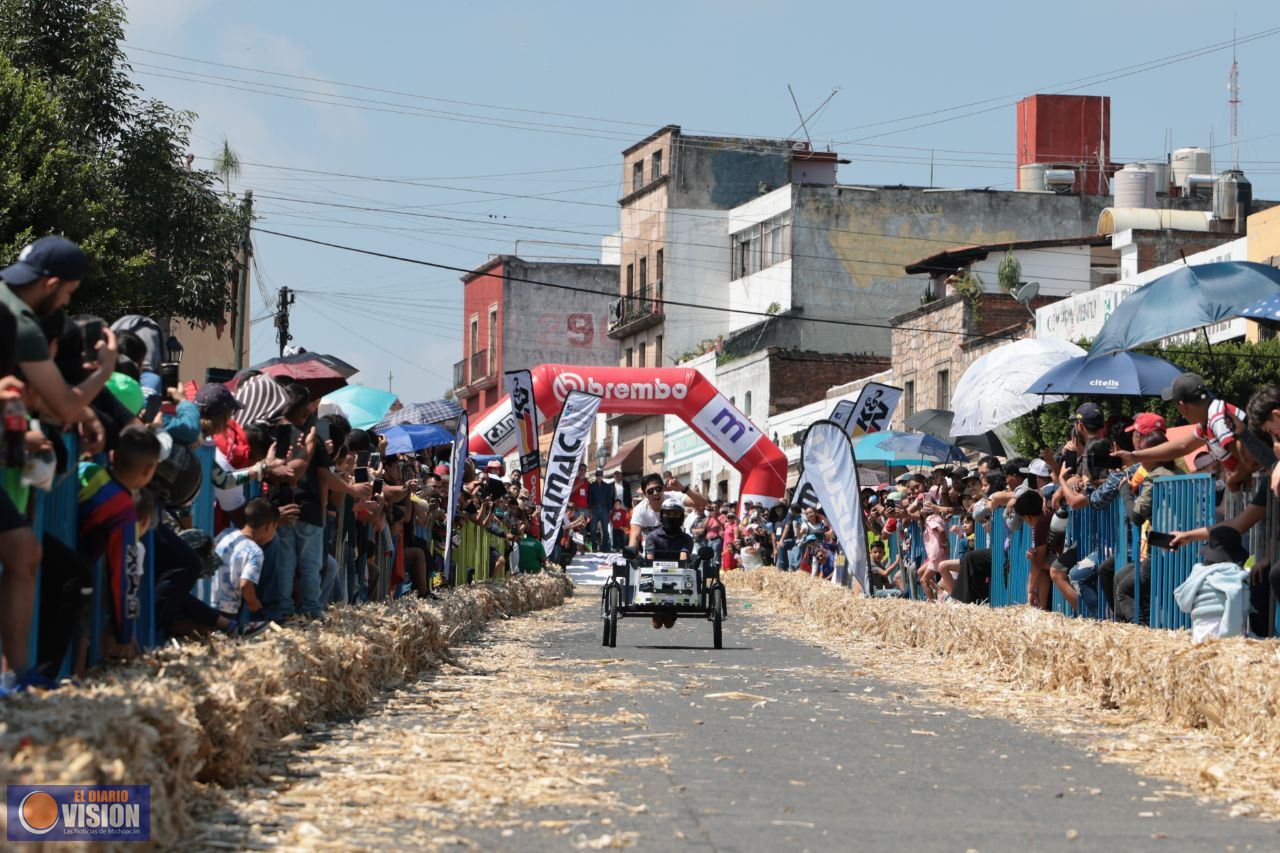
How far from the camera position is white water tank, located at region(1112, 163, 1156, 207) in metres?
57.0

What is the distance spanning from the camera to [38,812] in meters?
5.32

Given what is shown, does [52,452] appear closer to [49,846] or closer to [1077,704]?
[49,846]

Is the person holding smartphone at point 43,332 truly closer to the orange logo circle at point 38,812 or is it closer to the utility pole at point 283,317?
the orange logo circle at point 38,812

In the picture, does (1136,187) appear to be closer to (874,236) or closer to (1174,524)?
(874,236)

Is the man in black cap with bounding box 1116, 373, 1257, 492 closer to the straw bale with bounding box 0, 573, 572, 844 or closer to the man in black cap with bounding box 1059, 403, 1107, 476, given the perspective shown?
the man in black cap with bounding box 1059, 403, 1107, 476

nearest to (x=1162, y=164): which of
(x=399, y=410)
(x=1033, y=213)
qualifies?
(x=1033, y=213)

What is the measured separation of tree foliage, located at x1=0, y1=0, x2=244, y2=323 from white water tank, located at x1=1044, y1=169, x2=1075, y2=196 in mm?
37871

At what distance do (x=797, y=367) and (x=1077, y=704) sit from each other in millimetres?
50778

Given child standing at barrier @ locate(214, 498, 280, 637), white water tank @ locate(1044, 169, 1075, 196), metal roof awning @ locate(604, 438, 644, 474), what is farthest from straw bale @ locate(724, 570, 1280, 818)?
metal roof awning @ locate(604, 438, 644, 474)

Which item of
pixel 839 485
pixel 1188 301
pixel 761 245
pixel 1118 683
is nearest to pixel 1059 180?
pixel 761 245

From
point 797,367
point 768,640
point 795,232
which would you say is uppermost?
point 795,232

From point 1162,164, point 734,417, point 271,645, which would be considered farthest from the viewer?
point 1162,164

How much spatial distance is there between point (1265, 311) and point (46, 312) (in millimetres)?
9884

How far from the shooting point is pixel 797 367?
6334 centimetres
